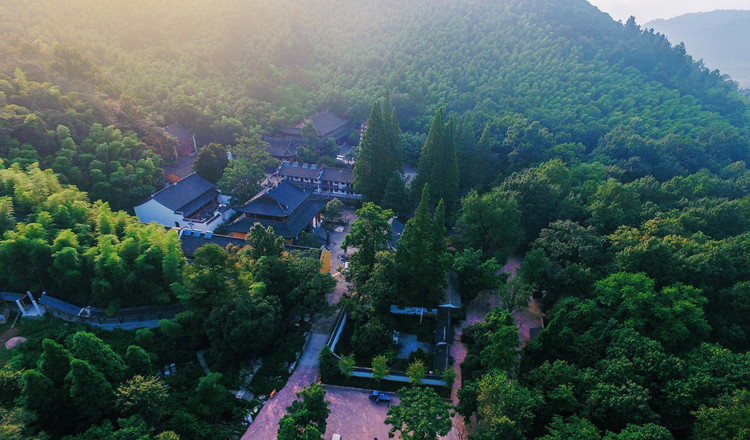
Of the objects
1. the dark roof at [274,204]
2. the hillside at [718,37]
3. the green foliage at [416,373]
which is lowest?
the green foliage at [416,373]

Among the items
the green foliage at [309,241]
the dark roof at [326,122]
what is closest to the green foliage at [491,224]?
the green foliage at [309,241]

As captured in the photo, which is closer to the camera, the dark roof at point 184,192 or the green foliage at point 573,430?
the green foliage at point 573,430

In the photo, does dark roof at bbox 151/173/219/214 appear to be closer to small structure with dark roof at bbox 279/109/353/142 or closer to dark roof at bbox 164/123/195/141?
dark roof at bbox 164/123/195/141

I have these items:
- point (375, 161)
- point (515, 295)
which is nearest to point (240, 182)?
point (375, 161)

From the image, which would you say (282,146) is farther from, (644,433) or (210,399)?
(644,433)

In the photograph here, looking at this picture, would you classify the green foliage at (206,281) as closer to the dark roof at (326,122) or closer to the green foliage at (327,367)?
the green foliage at (327,367)
